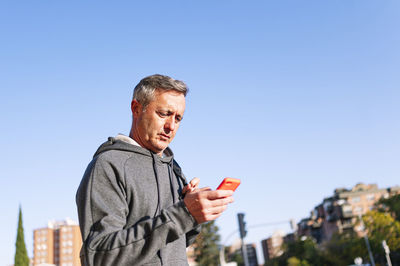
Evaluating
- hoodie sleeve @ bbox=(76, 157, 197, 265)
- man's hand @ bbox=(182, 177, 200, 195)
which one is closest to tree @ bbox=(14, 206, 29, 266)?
man's hand @ bbox=(182, 177, 200, 195)

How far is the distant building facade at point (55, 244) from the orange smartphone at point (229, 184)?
361 feet

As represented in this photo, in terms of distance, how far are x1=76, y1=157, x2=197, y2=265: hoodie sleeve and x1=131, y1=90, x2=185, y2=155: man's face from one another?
44cm

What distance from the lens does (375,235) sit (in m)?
50.8

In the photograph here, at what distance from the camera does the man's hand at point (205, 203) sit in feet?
5.79

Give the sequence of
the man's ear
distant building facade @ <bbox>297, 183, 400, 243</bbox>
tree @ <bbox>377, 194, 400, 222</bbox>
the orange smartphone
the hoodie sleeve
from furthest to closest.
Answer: distant building facade @ <bbox>297, 183, 400, 243</bbox> < tree @ <bbox>377, 194, 400, 222</bbox> < the man's ear < the orange smartphone < the hoodie sleeve

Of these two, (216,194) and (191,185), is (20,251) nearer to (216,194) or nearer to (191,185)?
(191,185)

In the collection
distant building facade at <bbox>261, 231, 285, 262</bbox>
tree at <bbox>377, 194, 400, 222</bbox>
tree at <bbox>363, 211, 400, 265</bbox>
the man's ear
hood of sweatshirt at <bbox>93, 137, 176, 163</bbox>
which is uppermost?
the man's ear

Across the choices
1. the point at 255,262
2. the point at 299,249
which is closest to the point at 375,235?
the point at 299,249

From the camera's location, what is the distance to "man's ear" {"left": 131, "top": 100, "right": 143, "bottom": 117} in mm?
2305

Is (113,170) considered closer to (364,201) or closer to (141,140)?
(141,140)

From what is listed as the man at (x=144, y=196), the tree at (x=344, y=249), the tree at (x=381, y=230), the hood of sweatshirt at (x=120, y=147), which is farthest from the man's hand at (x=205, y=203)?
the tree at (x=344, y=249)

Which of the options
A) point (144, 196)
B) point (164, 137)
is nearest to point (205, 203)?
point (144, 196)

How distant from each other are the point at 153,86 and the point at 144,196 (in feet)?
2.18

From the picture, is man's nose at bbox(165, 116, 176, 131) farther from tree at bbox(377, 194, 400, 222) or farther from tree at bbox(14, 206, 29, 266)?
tree at bbox(377, 194, 400, 222)
